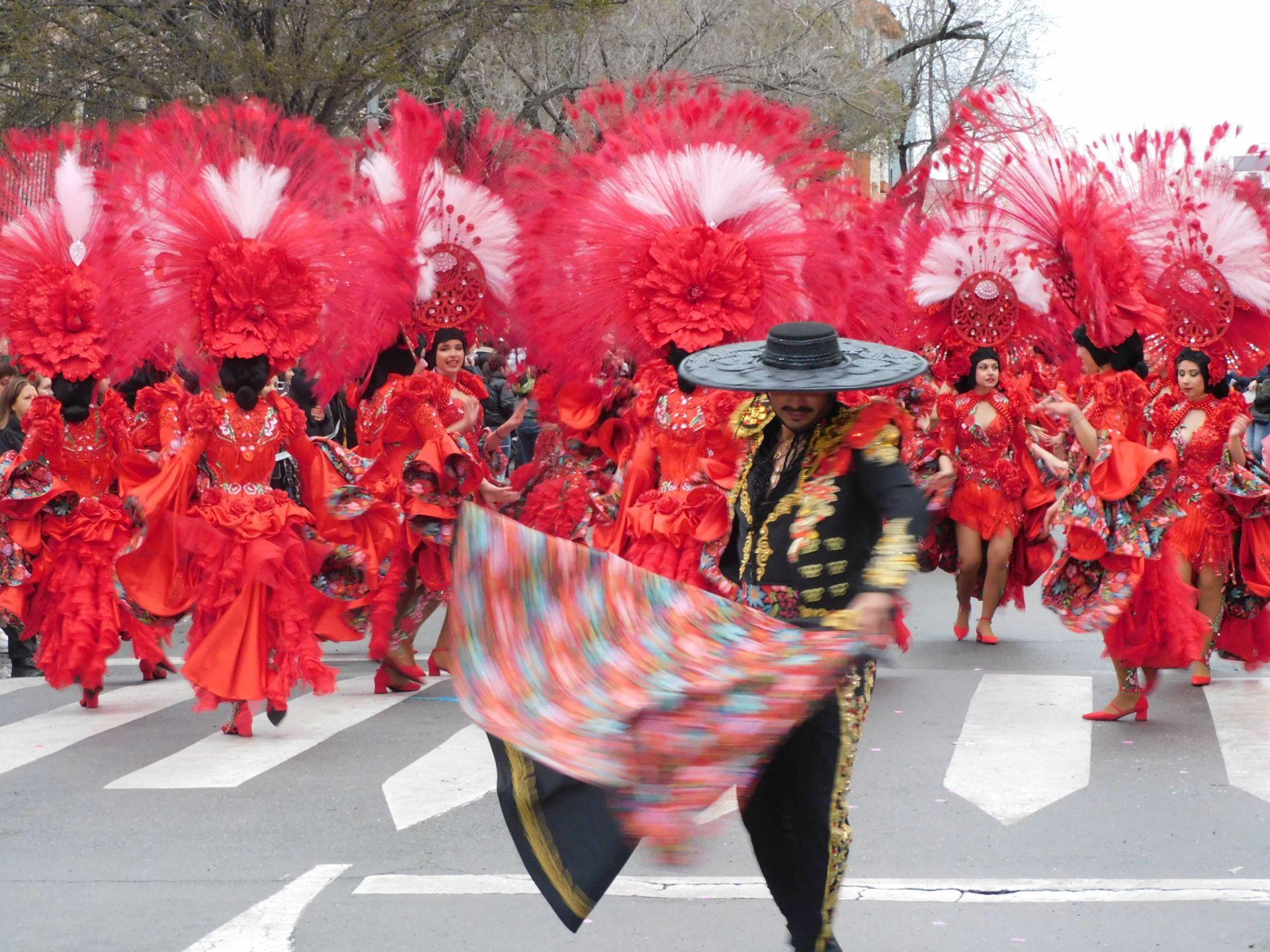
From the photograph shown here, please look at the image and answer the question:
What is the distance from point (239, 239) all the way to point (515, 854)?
3.39 meters

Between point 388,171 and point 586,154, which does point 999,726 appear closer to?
point 586,154

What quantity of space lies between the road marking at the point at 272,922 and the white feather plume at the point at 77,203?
4.45 m

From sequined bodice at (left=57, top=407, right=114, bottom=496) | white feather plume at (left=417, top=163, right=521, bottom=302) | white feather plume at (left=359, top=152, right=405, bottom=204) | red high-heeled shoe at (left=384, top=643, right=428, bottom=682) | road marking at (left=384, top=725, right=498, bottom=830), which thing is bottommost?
red high-heeled shoe at (left=384, top=643, right=428, bottom=682)

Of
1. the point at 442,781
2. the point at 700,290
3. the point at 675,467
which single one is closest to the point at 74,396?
the point at 442,781

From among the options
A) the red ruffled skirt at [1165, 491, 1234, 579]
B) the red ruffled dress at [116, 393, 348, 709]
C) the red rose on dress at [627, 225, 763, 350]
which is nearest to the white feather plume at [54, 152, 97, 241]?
the red ruffled dress at [116, 393, 348, 709]

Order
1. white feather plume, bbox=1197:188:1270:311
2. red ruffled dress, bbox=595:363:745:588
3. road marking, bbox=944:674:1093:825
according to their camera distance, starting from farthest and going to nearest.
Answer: white feather plume, bbox=1197:188:1270:311, red ruffled dress, bbox=595:363:745:588, road marking, bbox=944:674:1093:825

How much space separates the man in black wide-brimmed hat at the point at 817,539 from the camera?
4.39 meters

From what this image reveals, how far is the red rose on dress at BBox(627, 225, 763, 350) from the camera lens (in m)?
7.40

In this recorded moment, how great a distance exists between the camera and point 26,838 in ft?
20.7

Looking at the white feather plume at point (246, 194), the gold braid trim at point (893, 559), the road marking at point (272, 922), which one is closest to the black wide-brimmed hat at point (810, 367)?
the gold braid trim at point (893, 559)

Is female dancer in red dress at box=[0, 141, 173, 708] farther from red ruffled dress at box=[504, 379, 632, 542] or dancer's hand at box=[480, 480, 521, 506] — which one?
red ruffled dress at box=[504, 379, 632, 542]

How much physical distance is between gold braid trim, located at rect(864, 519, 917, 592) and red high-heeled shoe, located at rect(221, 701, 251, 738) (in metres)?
4.54

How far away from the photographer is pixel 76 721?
340 inches

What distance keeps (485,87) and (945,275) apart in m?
13.9
